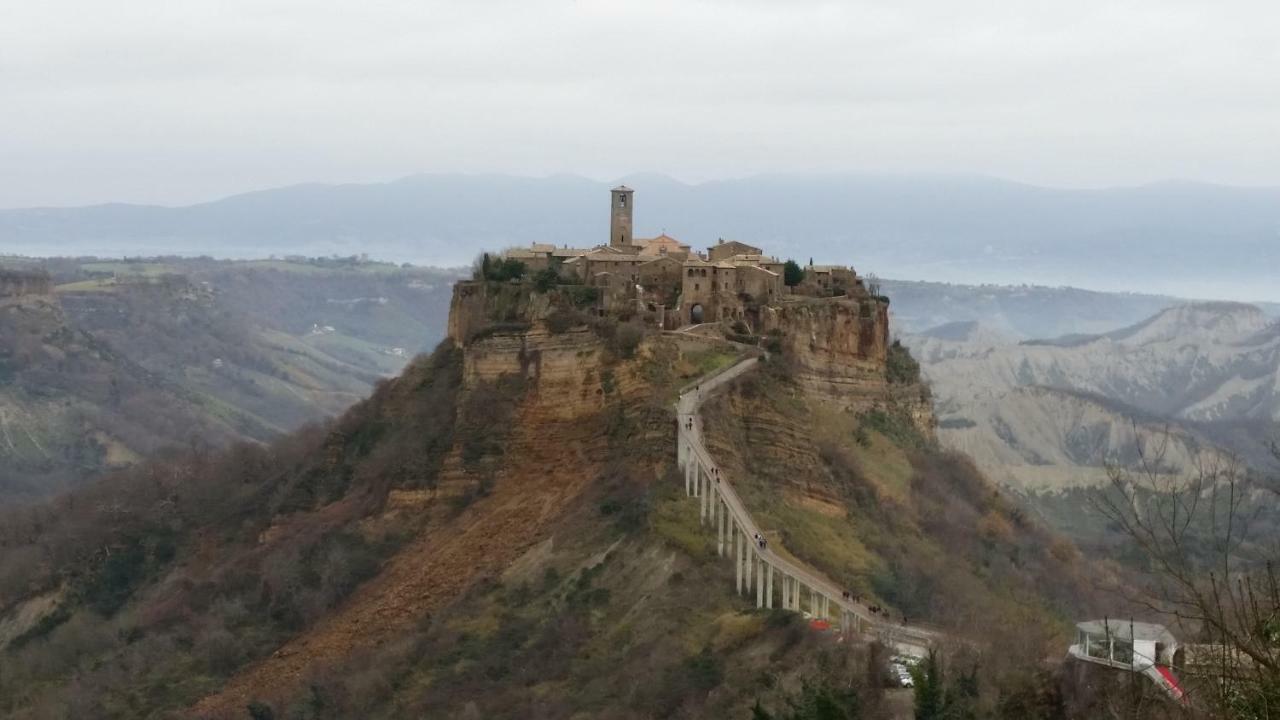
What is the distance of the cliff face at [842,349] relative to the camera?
59.6 meters

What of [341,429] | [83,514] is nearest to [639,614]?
[341,429]

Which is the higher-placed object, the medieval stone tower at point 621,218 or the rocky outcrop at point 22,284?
the medieval stone tower at point 621,218

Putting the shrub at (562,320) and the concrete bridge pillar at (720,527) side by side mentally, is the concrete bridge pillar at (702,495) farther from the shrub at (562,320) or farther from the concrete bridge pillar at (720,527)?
the shrub at (562,320)

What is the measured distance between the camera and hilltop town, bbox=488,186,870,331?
195 feet

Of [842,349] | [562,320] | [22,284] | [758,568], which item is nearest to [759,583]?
[758,568]

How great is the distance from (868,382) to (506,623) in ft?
61.9

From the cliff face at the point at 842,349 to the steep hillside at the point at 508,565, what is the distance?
42 centimetres

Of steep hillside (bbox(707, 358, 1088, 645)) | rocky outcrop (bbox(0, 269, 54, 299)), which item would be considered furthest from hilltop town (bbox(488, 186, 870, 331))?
rocky outcrop (bbox(0, 269, 54, 299))

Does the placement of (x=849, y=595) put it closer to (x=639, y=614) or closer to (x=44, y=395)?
(x=639, y=614)

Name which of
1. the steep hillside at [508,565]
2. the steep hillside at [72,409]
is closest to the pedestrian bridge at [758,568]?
the steep hillside at [508,565]

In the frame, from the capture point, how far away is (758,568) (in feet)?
144

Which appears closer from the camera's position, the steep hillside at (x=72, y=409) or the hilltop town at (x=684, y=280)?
the hilltop town at (x=684, y=280)

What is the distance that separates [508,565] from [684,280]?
42.0 ft

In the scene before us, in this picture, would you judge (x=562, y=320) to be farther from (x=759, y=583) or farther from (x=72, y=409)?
(x=72, y=409)
